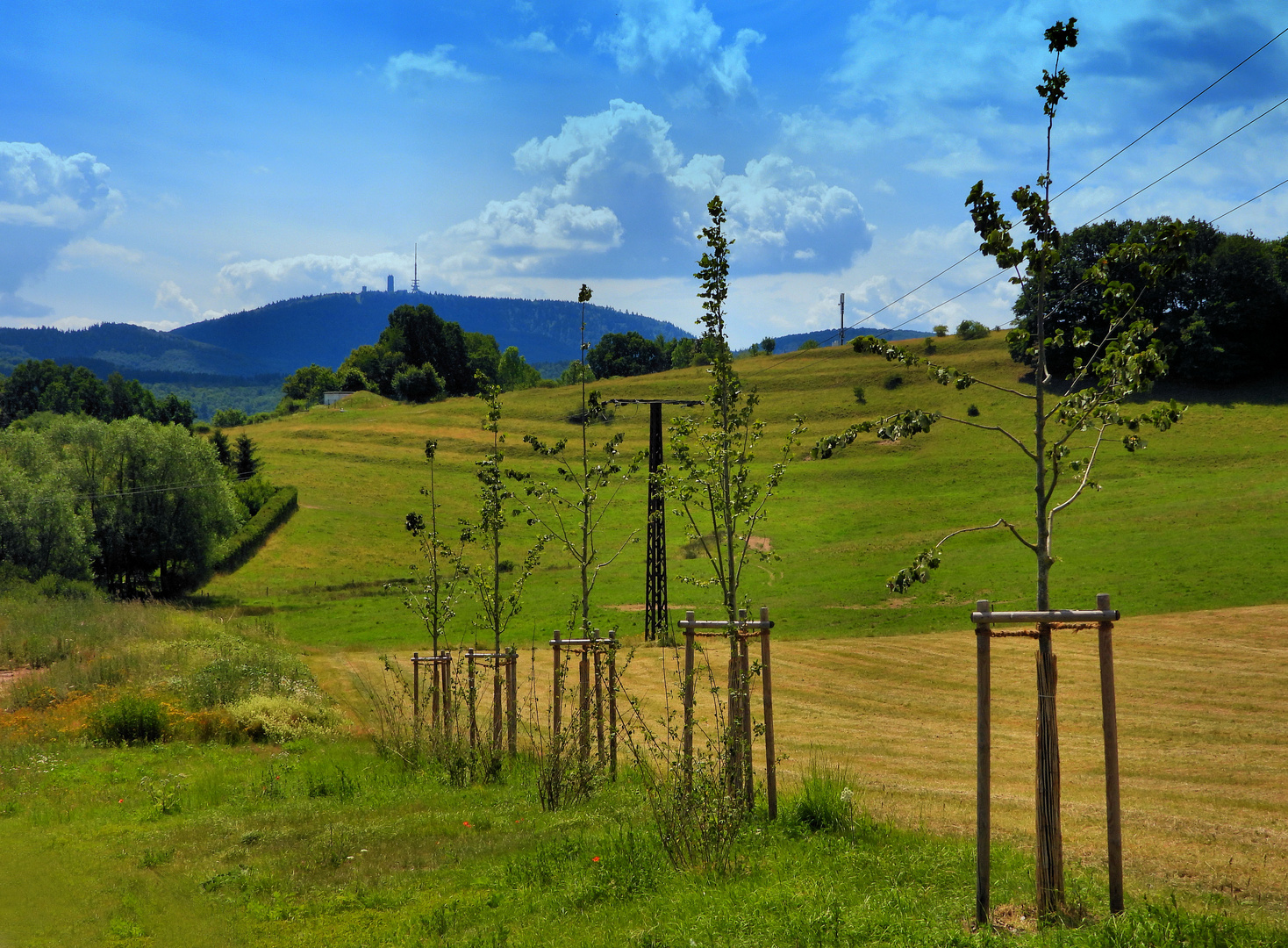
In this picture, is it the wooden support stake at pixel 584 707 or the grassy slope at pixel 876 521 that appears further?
the grassy slope at pixel 876 521

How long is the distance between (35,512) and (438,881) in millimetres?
38345

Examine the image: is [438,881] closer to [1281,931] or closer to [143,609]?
[1281,931]

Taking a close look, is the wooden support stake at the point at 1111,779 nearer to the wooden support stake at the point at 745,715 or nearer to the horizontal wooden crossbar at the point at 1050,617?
the horizontal wooden crossbar at the point at 1050,617

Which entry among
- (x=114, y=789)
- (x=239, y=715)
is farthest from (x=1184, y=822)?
(x=239, y=715)

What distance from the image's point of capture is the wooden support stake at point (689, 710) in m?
7.61

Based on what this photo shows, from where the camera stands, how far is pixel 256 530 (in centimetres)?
5328

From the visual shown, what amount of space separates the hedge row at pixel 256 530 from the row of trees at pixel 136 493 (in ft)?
7.31

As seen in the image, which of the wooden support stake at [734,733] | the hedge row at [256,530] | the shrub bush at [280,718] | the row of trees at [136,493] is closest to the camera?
the wooden support stake at [734,733]

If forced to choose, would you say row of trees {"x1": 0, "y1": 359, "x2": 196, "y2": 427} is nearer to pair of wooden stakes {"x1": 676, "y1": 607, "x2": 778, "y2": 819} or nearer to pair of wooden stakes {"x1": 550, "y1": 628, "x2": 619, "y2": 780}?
pair of wooden stakes {"x1": 550, "y1": 628, "x2": 619, "y2": 780}

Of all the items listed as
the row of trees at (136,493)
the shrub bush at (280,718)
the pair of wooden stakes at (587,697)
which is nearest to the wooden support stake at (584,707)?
the pair of wooden stakes at (587,697)

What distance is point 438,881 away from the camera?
7.85 meters

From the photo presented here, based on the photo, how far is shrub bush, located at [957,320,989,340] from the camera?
10106cm

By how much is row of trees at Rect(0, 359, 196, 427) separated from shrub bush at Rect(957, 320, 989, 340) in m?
95.7

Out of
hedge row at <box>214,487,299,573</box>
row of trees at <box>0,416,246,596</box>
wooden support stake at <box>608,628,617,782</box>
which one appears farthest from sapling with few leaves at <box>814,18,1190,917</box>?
hedge row at <box>214,487,299,573</box>
